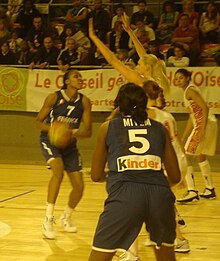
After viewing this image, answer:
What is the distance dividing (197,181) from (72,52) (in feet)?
16.2

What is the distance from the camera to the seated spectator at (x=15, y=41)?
52.5ft

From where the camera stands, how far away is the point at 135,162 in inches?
174

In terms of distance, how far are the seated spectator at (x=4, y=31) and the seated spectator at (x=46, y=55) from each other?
125 cm

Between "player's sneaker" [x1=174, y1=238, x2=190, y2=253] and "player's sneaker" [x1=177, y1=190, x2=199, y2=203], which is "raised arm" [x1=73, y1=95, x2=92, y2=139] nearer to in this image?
"player's sneaker" [x1=174, y1=238, x2=190, y2=253]

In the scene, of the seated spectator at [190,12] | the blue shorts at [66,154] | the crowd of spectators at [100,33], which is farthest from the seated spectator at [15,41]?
the blue shorts at [66,154]

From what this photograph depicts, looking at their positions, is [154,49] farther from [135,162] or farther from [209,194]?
[135,162]

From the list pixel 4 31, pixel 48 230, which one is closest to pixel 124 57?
pixel 4 31

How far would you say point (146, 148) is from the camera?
14.5ft

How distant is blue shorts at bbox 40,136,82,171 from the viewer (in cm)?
755

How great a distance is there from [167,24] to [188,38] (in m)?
0.98

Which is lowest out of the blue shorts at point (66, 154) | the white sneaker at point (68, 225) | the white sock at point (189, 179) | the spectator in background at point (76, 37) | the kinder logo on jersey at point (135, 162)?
the white sock at point (189, 179)

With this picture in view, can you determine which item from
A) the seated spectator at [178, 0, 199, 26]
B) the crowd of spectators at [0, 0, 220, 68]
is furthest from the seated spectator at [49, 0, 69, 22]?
the seated spectator at [178, 0, 199, 26]

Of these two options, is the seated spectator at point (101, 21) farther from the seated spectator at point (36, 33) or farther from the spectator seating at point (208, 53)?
the spectator seating at point (208, 53)

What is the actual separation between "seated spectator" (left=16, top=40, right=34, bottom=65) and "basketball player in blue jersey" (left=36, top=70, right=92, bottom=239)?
7957 millimetres
